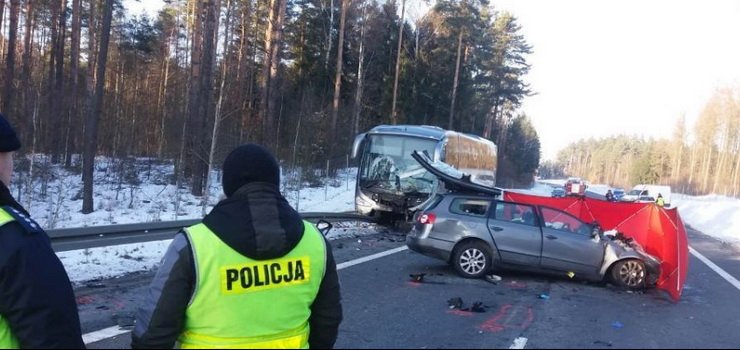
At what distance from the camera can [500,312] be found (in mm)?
7785

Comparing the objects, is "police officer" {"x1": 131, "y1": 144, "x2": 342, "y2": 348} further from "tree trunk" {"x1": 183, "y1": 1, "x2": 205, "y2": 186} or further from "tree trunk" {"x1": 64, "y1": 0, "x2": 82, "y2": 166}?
"tree trunk" {"x1": 64, "y1": 0, "x2": 82, "y2": 166}

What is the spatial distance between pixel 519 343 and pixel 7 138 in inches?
209

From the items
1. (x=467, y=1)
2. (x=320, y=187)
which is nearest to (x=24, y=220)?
(x=320, y=187)

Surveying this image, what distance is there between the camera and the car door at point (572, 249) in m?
10.1

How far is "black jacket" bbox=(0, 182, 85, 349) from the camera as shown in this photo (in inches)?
83.8

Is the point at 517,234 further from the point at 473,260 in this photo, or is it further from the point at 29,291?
the point at 29,291

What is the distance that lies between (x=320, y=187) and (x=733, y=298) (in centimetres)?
2229

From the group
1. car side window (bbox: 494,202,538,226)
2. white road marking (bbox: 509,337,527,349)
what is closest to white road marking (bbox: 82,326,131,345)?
white road marking (bbox: 509,337,527,349)

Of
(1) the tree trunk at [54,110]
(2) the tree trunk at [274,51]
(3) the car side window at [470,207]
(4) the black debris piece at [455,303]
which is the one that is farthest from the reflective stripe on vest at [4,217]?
(1) the tree trunk at [54,110]

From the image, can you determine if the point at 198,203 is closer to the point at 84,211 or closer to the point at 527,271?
the point at 84,211

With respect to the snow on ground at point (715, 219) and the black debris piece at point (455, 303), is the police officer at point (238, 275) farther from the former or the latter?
the snow on ground at point (715, 219)

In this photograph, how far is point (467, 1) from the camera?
50562 millimetres

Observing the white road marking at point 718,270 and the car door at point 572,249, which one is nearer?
the car door at point 572,249

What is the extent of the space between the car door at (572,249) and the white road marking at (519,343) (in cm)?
402
